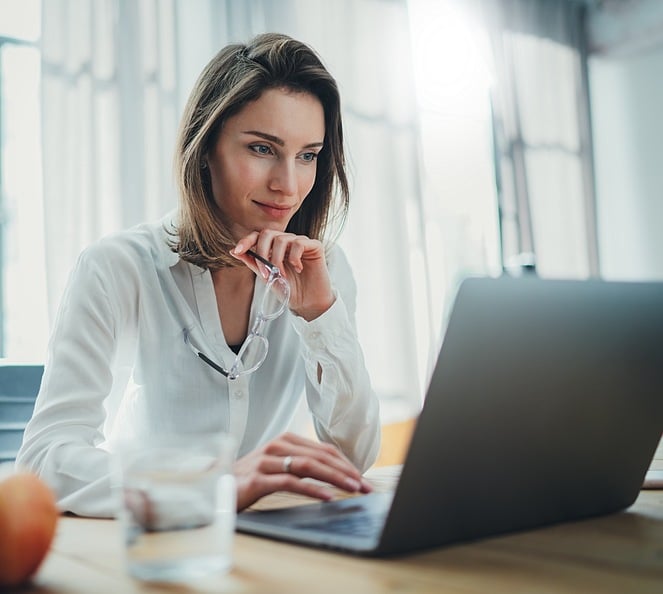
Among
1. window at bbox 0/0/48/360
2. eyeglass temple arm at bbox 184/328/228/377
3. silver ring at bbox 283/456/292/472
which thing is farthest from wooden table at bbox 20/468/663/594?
window at bbox 0/0/48/360

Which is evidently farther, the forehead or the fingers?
the forehead

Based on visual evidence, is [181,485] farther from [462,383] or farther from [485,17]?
[485,17]

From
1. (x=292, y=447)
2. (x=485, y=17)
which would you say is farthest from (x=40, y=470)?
(x=485, y=17)

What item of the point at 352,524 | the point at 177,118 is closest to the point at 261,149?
the point at 352,524

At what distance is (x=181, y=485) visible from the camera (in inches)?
21.8

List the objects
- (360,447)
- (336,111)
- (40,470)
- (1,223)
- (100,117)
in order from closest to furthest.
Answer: (40,470)
(360,447)
(336,111)
(1,223)
(100,117)

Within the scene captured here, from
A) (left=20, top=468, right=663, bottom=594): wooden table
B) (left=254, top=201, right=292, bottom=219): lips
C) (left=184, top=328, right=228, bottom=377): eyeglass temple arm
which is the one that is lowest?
(left=20, top=468, right=663, bottom=594): wooden table

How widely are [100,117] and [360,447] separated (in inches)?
84.8

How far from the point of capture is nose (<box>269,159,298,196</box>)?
5.47ft

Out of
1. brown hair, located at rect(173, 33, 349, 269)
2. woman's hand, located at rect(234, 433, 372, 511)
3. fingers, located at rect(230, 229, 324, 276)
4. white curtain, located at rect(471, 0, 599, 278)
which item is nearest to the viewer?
woman's hand, located at rect(234, 433, 372, 511)

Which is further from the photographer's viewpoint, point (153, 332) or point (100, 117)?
point (100, 117)

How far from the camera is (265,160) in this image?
1.68 meters

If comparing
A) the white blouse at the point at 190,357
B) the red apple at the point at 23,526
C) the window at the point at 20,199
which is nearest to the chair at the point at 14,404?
the white blouse at the point at 190,357

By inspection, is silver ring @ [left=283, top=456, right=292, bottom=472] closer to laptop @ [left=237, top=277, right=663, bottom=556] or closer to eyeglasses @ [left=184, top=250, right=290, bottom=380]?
laptop @ [left=237, top=277, right=663, bottom=556]
